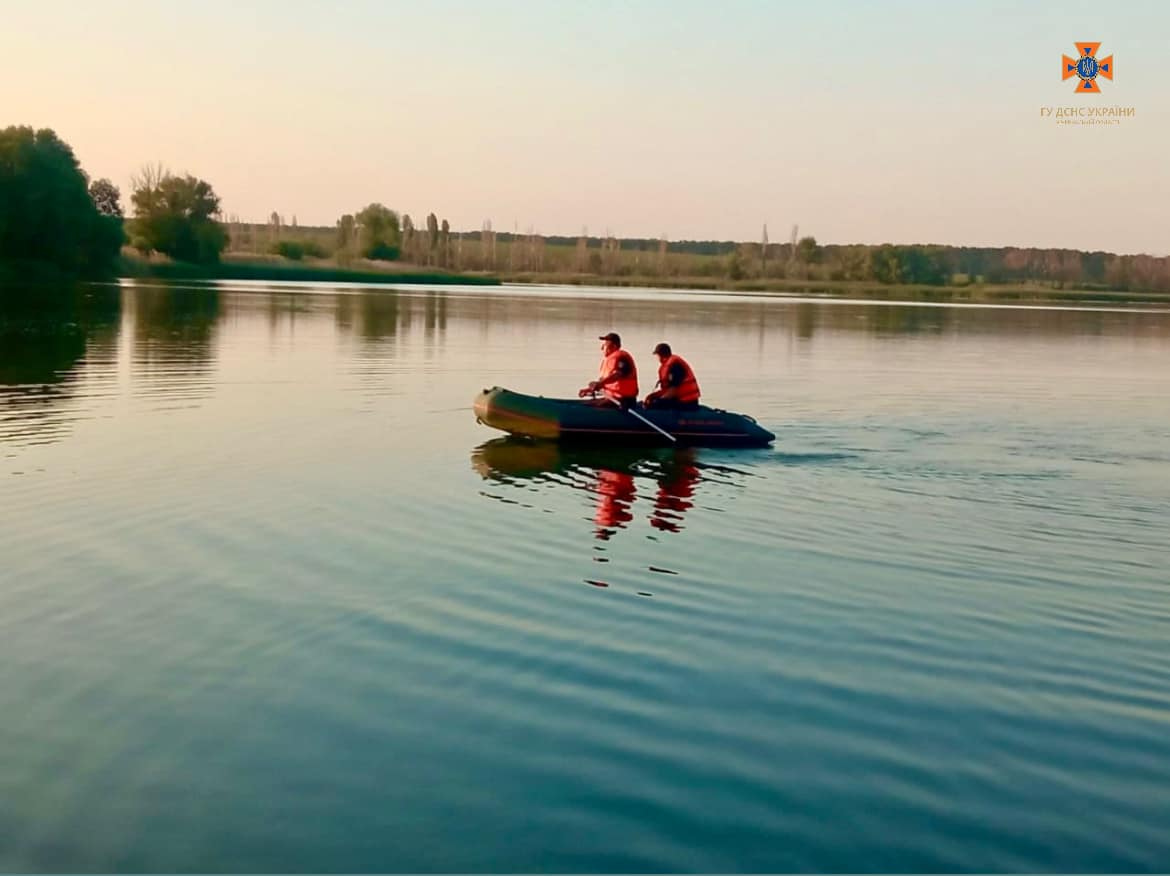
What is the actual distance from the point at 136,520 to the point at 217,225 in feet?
296

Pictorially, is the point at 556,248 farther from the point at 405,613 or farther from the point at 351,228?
the point at 405,613

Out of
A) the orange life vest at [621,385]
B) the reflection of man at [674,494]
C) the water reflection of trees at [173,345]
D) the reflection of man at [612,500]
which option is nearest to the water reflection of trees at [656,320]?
the water reflection of trees at [173,345]

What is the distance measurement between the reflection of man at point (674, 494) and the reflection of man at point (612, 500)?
317 millimetres

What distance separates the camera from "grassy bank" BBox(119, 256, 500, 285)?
85875mm

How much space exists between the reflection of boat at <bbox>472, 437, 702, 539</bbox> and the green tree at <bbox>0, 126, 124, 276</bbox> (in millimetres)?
55090

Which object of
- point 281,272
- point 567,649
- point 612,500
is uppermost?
point 281,272

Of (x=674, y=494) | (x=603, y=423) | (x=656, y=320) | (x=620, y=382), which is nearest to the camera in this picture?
(x=674, y=494)

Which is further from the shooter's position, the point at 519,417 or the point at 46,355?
the point at 46,355

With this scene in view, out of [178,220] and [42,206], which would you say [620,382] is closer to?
[42,206]

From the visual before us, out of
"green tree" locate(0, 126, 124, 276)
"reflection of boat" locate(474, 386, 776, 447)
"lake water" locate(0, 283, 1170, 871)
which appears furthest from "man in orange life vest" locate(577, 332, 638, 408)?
"green tree" locate(0, 126, 124, 276)

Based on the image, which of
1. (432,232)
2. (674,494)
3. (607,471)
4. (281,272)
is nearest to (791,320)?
(607,471)

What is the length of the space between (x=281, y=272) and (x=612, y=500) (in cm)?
8816

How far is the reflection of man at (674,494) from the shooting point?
39.8 ft

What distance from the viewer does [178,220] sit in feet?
300
